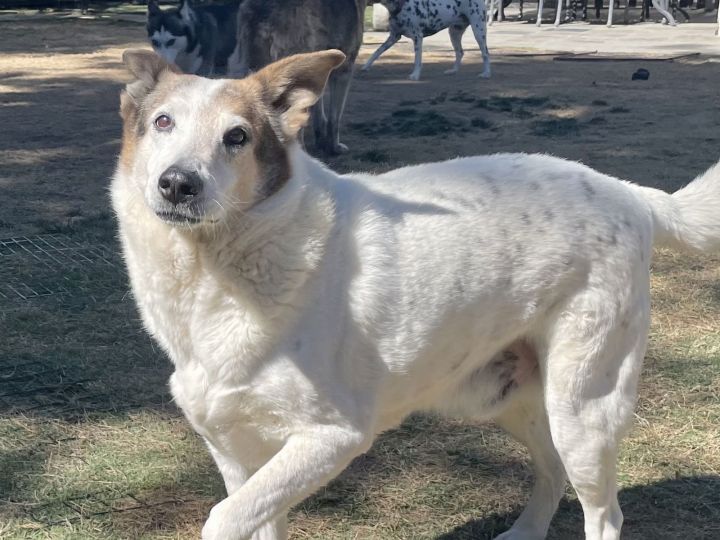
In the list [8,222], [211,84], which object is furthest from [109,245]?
[211,84]

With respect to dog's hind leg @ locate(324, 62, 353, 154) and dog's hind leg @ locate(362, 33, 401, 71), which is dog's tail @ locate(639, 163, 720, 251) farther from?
dog's hind leg @ locate(362, 33, 401, 71)

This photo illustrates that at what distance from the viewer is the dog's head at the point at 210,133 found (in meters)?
2.39

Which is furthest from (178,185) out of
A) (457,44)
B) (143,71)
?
(457,44)

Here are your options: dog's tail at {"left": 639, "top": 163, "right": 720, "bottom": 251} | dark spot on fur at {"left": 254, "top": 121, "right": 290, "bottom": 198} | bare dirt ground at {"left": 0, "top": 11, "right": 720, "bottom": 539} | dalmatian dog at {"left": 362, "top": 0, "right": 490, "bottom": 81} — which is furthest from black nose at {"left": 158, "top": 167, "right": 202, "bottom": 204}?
dalmatian dog at {"left": 362, "top": 0, "right": 490, "bottom": 81}

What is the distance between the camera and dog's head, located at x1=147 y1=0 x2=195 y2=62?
1085 cm

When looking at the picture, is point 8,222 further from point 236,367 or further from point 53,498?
point 236,367

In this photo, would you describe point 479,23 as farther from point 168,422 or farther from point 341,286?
point 341,286

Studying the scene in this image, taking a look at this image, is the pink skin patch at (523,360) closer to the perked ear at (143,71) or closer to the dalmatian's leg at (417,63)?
the perked ear at (143,71)

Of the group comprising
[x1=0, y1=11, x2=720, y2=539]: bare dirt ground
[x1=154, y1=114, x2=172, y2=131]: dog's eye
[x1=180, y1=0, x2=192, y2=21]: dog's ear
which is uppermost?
[x1=154, y1=114, x2=172, y2=131]: dog's eye

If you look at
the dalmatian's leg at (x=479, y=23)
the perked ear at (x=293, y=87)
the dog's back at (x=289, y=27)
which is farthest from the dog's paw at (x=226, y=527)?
the dalmatian's leg at (x=479, y=23)

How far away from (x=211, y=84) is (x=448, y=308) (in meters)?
0.88

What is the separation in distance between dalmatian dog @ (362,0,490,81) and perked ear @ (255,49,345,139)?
11212mm

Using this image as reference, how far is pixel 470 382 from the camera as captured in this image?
285cm

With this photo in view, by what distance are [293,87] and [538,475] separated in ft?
4.89
